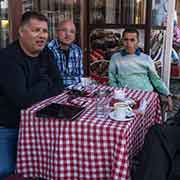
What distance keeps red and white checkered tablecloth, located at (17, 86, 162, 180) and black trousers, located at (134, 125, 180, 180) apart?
0.12 meters

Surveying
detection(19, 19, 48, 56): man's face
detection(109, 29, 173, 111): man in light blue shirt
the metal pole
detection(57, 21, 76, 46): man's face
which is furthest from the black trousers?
the metal pole

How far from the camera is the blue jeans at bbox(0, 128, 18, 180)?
2055mm

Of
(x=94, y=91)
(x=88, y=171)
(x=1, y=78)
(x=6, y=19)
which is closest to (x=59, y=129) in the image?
(x=88, y=171)

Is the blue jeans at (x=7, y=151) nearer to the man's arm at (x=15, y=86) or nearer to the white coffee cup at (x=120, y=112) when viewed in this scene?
the man's arm at (x=15, y=86)

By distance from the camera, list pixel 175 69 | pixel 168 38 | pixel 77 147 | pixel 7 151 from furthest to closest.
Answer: pixel 175 69 < pixel 168 38 < pixel 7 151 < pixel 77 147

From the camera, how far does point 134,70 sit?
9.84ft

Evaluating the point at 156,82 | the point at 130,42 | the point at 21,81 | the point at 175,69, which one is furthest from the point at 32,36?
the point at 175,69

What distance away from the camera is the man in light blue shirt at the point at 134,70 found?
2980 millimetres

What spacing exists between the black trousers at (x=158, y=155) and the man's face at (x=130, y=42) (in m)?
1.41

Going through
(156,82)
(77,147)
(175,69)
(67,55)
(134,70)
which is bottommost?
(175,69)

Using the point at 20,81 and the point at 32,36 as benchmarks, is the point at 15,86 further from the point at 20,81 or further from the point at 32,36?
the point at 32,36

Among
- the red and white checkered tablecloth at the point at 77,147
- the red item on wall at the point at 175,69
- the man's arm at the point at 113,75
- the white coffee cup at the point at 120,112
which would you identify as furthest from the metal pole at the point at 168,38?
the white coffee cup at the point at 120,112

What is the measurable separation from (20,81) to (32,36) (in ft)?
1.14

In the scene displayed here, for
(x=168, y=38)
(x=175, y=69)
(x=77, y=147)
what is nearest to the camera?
(x=77, y=147)
